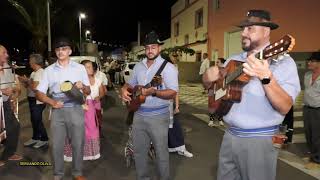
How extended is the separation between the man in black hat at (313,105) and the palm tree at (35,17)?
22.8 m

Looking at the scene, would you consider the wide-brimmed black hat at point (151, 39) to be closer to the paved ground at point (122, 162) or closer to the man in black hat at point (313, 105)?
the paved ground at point (122, 162)

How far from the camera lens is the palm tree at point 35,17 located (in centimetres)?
2656

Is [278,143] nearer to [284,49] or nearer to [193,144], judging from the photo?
[284,49]

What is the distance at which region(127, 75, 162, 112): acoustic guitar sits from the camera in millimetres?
4434

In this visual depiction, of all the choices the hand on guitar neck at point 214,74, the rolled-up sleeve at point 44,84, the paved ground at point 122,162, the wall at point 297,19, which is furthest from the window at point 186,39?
the hand on guitar neck at point 214,74

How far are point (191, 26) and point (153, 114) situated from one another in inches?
1167

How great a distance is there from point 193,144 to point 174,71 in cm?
362

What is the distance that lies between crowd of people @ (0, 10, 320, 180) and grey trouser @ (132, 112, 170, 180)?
1cm

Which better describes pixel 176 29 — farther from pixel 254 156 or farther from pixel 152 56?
pixel 254 156

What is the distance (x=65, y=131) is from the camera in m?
5.08

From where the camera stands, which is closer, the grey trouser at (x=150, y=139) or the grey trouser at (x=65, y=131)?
the grey trouser at (x=150, y=139)

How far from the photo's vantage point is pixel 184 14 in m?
36.2

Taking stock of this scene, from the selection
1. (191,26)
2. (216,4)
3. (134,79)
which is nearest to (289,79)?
(134,79)

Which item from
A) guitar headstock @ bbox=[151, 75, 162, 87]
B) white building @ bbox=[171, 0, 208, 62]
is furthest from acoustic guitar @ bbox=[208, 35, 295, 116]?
white building @ bbox=[171, 0, 208, 62]
